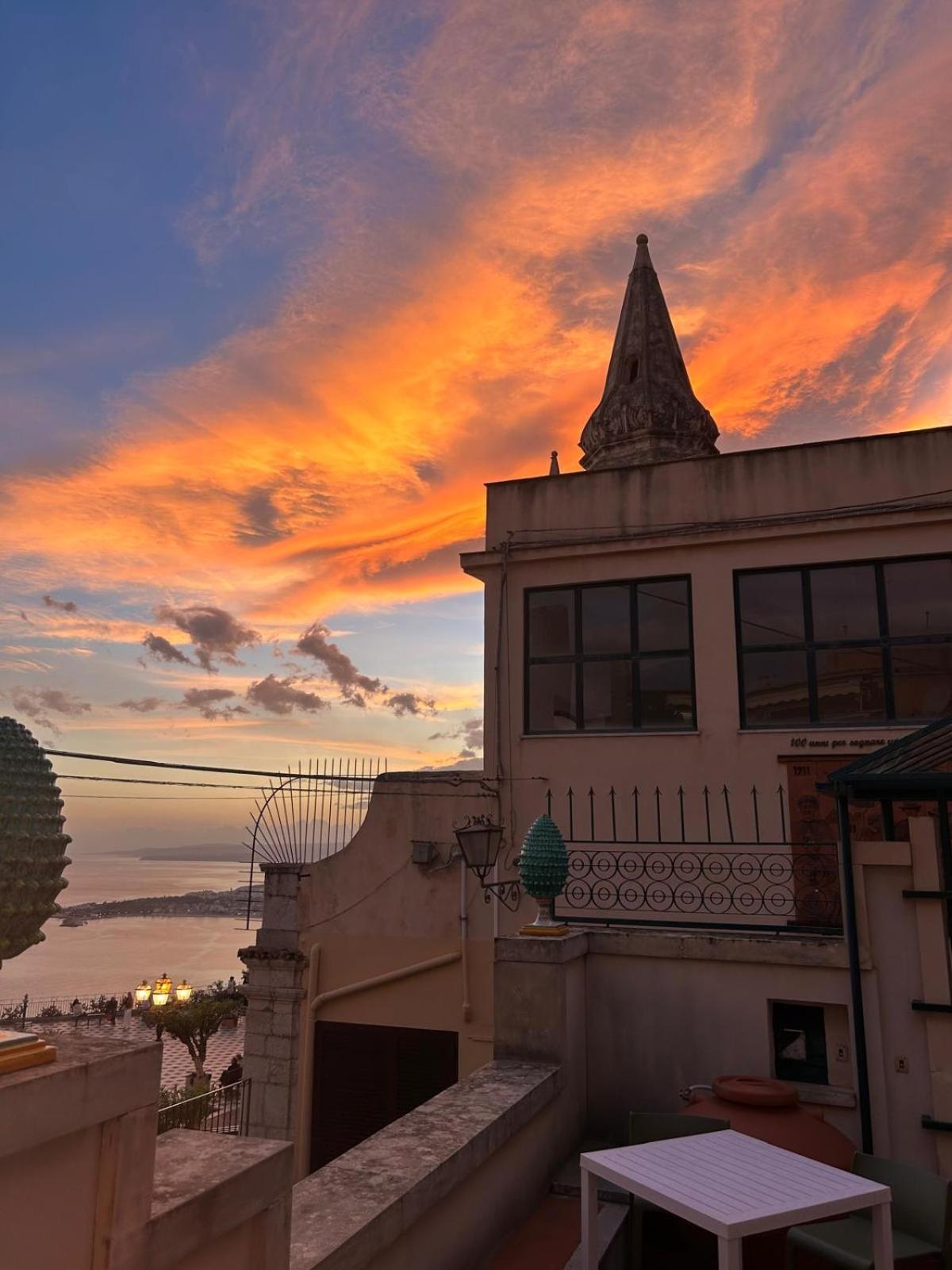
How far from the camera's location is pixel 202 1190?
2.28 metres

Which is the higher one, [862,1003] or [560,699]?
[560,699]

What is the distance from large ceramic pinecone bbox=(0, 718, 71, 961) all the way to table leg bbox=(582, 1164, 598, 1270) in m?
3.03

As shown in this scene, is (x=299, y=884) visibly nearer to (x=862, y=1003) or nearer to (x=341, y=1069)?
(x=341, y=1069)

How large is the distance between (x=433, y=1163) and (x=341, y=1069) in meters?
7.99

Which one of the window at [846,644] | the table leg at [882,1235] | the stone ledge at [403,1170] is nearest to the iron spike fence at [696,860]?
the window at [846,644]

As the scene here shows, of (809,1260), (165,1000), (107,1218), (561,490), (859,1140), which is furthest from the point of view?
(165,1000)

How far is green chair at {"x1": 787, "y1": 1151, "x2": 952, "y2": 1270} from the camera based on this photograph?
13.0 feet

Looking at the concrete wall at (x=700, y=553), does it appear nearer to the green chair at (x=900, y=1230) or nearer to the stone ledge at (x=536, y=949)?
the stone ledge at (x=536, y=949)

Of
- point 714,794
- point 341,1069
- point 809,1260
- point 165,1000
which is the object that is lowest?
point 165,1000

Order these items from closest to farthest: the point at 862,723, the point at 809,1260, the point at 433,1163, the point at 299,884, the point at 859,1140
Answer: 1. the point at 433,1163
2. the point at 809,1260
3. the point at 859,1140
4. the point at 862,723
5. the point at 299,884

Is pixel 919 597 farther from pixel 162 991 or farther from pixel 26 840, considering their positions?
pixel 162 991

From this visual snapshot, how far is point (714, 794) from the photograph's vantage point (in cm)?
1109

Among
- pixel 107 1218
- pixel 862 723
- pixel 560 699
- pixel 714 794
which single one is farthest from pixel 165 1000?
pixel 107 1218

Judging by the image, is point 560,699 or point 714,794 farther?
point 560,699
